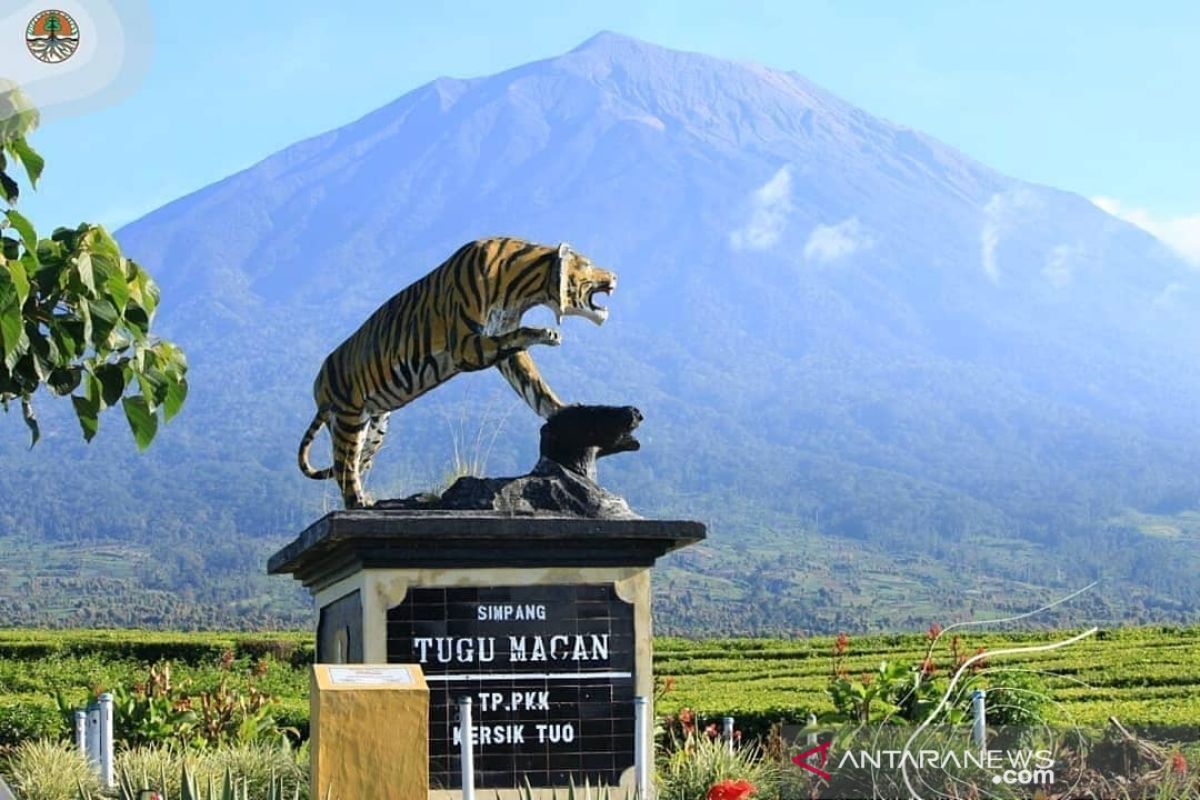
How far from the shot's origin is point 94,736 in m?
14.5

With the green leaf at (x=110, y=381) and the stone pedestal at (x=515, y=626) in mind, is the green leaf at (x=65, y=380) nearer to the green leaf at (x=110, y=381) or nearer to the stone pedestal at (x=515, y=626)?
the green leaf at (x=110, y=381)

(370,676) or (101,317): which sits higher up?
(101,317)

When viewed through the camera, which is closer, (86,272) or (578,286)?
(86,272)

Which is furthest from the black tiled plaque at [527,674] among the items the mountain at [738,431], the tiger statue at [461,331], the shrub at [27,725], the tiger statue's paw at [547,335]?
the mountain at [738,431]

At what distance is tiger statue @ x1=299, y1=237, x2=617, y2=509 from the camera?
500 inches

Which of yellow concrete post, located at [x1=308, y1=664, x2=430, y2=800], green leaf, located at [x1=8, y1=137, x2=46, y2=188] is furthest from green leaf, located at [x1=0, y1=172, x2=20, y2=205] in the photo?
yellow concrete post, located at [x1=308, y1=664, x2=430, y2=800]

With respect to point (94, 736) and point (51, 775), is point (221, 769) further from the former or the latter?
point (94, 736)

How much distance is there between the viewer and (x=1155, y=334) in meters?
200

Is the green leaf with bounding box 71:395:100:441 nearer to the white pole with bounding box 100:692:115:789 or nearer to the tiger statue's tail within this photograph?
the tiger statue's tail

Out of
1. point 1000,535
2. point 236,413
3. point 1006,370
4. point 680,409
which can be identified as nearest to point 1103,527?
point 1000,535

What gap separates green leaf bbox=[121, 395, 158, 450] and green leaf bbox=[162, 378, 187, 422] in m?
0.08

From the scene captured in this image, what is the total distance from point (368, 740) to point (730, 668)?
18.4 metres

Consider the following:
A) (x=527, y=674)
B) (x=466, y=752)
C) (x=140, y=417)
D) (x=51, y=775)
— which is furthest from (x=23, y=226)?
(x=51, y=775)
